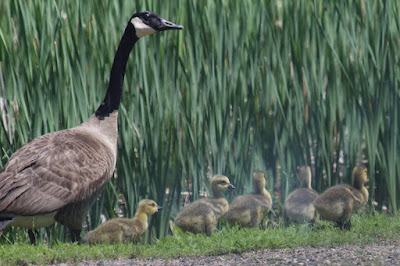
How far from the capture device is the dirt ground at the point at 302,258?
5.59 meters

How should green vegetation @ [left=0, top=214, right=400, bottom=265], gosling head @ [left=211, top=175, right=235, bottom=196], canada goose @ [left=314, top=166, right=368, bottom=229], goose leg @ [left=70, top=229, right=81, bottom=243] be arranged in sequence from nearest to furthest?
green vegetation @ [left=0, top=214, right=400, bottom=265] → goose leg @ [left=70, top=229, right=81, bottom=243] → canada goose @ [left=314, top=166, right=368, bottom=229] → gosling head @ [left=211, top=175, right=235, bottom=196]

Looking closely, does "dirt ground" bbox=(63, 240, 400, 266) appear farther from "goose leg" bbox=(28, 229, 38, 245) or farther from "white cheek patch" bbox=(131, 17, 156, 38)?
"white cheek patch" bbox=(131, 17, 156, 38)

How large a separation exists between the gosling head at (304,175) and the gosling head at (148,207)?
1751 mm

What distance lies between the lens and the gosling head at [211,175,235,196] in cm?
727

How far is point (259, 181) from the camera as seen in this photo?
24.5 ft

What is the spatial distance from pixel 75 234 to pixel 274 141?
8.79 ft

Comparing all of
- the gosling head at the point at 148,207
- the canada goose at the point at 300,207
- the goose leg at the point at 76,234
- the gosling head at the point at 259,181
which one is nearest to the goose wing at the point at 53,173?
the goose leg at the point at 76,234

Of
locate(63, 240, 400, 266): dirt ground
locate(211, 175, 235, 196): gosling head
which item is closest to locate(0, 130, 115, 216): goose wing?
locate(63, 240, 400, 266): dirt ground

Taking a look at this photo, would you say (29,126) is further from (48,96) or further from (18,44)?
(18,44)

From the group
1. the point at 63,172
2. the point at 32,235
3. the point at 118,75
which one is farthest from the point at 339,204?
the point at 32,235

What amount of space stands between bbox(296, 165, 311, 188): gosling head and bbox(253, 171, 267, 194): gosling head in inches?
19.3

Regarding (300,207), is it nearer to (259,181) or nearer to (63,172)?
(259,181)

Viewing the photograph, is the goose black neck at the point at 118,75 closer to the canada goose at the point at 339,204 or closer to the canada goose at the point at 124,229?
the canada goose at the point at 124,229

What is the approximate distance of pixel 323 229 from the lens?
7.25 metres
